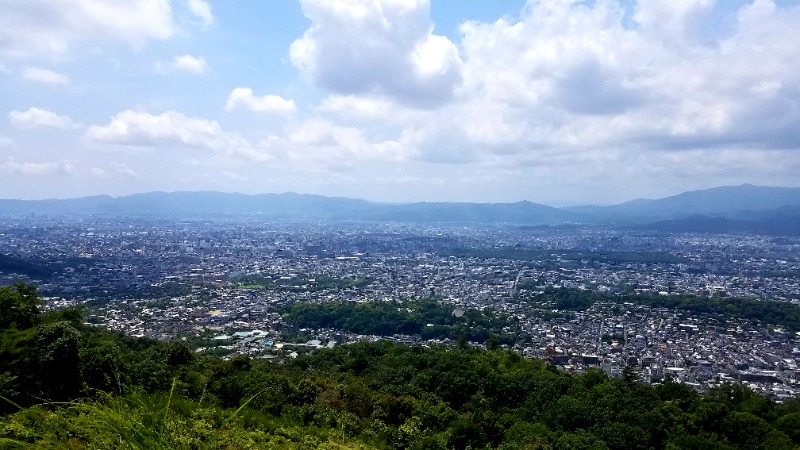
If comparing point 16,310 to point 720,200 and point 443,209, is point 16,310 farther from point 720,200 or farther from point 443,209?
point 720,200

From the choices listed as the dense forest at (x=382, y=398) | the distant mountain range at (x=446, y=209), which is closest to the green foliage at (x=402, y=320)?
the dense forest at (x=382, y=398)

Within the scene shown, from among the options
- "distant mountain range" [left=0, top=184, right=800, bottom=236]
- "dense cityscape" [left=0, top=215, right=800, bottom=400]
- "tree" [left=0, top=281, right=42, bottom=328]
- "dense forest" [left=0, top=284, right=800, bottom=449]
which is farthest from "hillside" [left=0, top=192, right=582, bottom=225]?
"tree" [left=0, top=281, right=42, bottom=328]

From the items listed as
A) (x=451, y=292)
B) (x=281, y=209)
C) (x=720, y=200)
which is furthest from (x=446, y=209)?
(x=451, y=292)

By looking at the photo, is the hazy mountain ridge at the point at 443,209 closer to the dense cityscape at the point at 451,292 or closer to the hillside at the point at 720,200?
the hillside at the point at 720,200

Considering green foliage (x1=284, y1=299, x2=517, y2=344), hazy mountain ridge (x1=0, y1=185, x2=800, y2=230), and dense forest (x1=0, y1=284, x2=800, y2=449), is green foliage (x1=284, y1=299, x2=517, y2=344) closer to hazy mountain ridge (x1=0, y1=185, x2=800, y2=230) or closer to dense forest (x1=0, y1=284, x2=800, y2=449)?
dense forest (x1=0, y1=284, x2=800, y2=449)

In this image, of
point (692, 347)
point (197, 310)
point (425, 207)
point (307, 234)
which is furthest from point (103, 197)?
point (692, 347)

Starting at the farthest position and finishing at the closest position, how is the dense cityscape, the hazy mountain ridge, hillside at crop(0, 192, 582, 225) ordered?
hillside at crop(0, 192, 582, 225)
the hazy mountain ridge
the dense cityscape

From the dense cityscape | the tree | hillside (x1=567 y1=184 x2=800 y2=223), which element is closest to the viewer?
the tree
